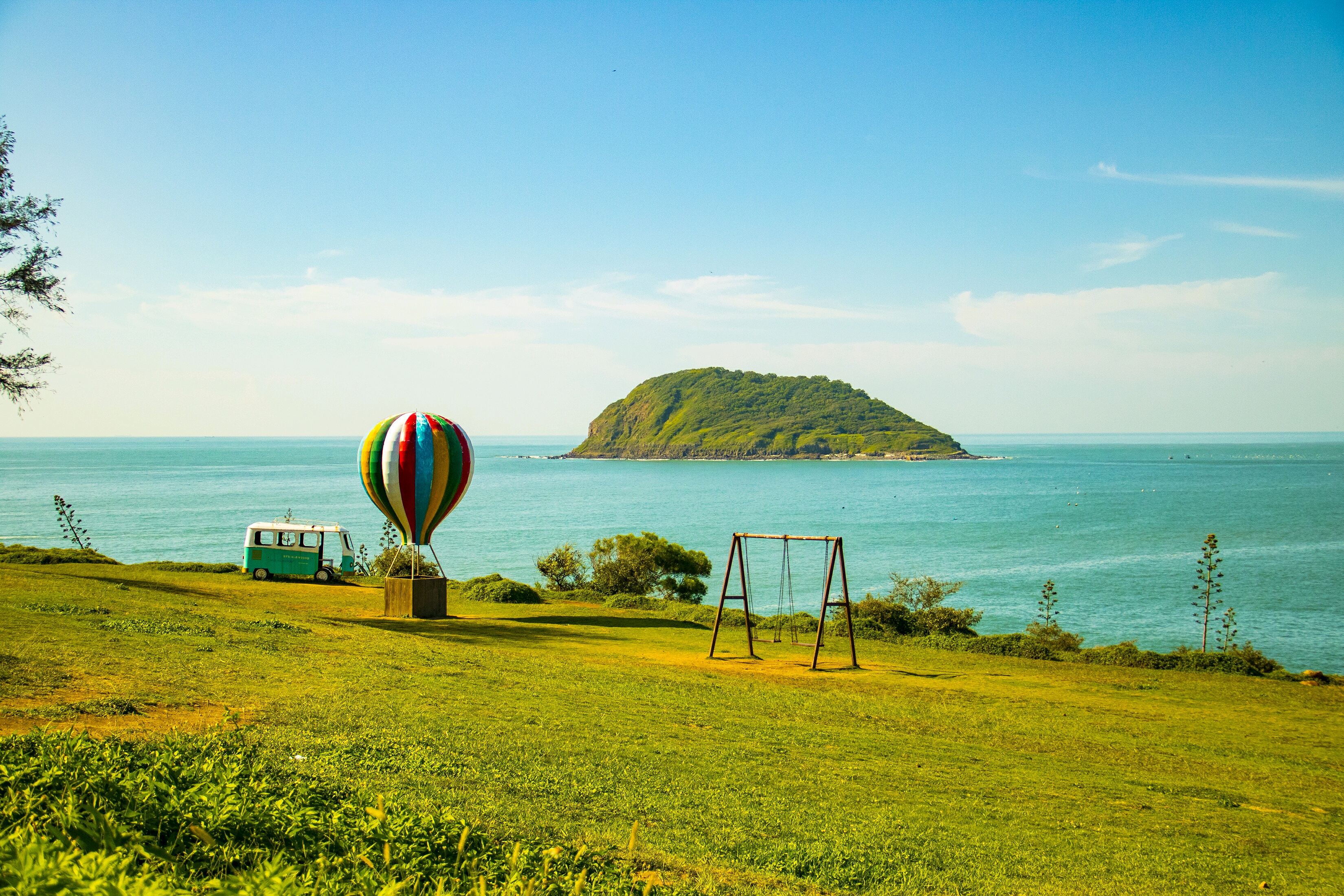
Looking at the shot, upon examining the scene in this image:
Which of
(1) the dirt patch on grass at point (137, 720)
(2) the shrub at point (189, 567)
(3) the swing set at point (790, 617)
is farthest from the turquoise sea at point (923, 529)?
(1) the dirt patch on grass at point (137, 720)

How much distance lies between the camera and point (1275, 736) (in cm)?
1525

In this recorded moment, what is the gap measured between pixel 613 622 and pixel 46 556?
2197cm

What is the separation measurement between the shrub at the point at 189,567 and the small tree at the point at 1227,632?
38580 mm

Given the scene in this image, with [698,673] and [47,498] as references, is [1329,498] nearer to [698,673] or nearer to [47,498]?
[698,673]

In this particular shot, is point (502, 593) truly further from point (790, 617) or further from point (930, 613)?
point (930, 613)

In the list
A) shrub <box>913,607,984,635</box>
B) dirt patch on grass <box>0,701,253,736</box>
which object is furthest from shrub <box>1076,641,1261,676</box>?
dirt patch on grass <box>0,701,253,736</box>

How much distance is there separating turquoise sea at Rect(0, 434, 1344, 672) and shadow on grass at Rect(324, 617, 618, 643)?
28169 millimetres

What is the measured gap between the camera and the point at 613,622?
94.2 ft

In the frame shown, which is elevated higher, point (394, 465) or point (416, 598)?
point (394, 465)

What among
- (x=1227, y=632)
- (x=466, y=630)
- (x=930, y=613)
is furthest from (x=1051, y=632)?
(x=466, y=630)

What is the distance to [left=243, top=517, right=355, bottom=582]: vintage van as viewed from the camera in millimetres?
34969

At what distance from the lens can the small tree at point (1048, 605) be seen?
3812 centimetres

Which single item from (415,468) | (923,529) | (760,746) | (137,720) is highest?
(415,468)

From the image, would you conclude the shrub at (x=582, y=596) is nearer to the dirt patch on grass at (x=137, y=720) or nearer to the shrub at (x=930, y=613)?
the shrub at (x=930, y=613)
